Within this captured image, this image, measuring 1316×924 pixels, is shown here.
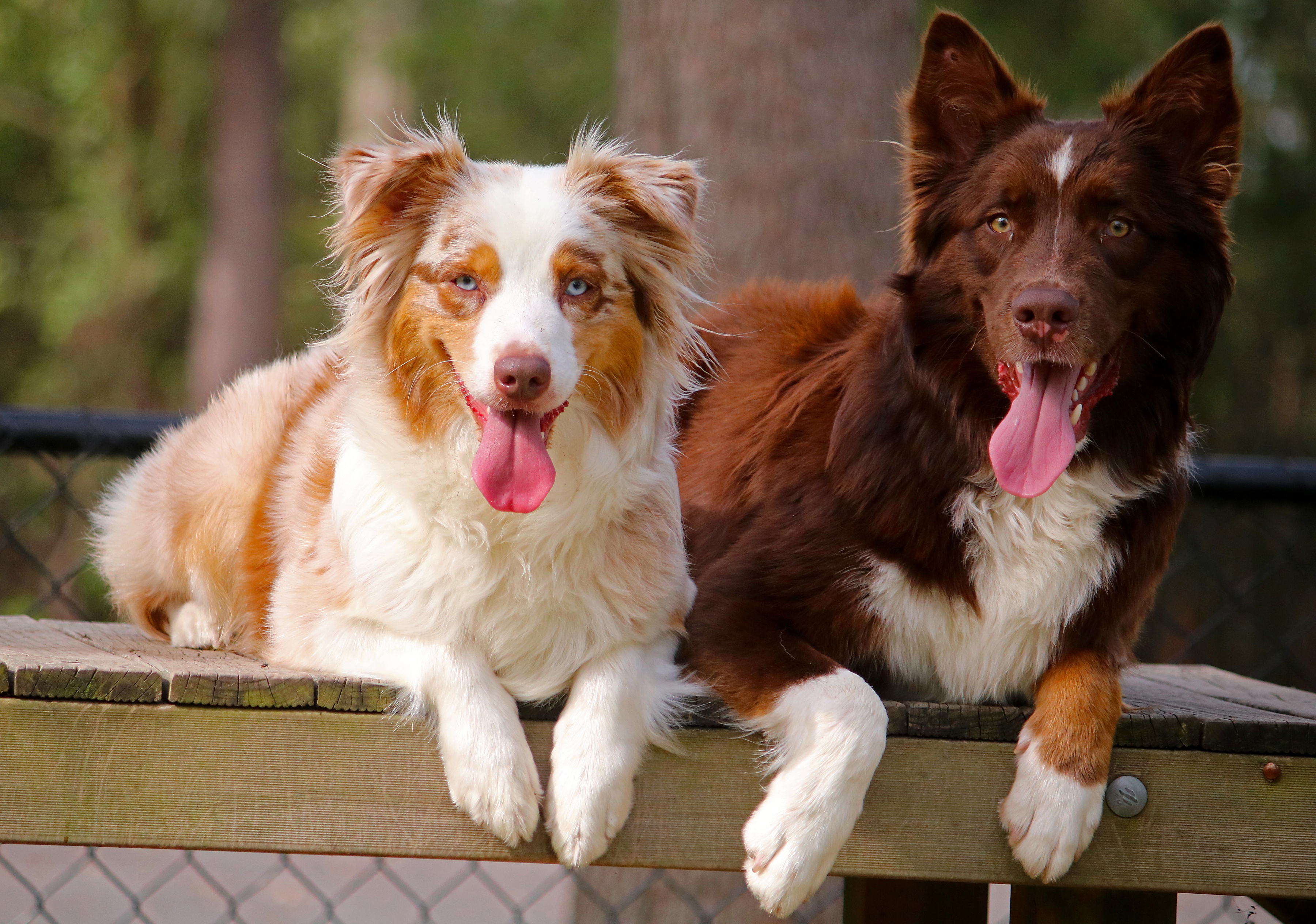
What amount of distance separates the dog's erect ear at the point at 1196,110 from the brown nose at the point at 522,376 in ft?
4.20

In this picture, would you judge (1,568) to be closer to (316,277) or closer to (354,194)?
(316,277)

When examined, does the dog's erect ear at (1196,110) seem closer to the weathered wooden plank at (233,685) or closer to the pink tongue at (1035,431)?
the pink tongue at (1035,431)

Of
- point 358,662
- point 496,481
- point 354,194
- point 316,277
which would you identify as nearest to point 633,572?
point 496,481

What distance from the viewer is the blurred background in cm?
396

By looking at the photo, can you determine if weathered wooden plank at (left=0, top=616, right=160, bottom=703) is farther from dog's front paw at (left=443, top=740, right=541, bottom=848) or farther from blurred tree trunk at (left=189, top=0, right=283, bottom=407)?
blurred tree trunk at (left=189, top=0, right=283, bottom=407)

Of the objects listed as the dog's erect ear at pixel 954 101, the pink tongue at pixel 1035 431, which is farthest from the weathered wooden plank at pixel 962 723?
the dog's erect ear at pixel 954 101

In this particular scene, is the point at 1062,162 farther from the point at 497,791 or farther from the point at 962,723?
the point at 497,791

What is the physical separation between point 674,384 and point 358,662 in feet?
2.87

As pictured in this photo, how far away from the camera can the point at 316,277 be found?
53.3 ft

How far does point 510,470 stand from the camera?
2.24 metres

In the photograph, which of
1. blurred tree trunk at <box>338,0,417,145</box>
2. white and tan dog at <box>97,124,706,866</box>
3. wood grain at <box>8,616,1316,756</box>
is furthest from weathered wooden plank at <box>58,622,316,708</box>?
blurred tree trunk at <box>338,0,417,145</box>

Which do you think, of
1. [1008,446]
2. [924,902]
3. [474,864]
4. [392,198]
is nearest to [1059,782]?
[1008,446]

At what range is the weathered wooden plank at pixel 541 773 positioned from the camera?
215 cm

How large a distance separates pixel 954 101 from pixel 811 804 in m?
1.49
